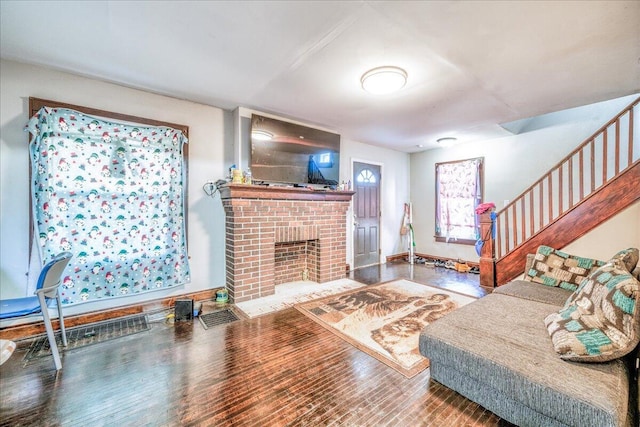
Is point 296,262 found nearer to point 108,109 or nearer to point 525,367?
point 108,109

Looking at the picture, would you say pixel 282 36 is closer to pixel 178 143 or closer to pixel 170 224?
pixel 178 143

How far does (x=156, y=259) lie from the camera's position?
2.95m

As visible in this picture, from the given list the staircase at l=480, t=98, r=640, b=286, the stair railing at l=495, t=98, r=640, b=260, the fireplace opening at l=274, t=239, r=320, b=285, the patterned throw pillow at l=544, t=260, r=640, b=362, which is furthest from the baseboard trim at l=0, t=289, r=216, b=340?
the stair railing at l=495, t=98, r=640, b=260

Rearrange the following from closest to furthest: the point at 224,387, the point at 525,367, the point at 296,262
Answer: the point at 525,367
the point at 224,387
the point at 296,262

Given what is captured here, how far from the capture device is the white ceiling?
5.72 ft

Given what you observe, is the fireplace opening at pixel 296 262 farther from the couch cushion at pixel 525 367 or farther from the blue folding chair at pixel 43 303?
the couch cushion at pixel 525 367

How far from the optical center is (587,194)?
358 centimetres

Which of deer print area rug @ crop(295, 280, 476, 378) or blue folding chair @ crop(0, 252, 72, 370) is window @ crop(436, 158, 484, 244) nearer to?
deer print area rug @ crop(295, 280, 476, 378)

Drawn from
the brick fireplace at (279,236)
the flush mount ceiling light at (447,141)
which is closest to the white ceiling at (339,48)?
the brick fireplace at (279,236)

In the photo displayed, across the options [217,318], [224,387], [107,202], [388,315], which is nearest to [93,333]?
[217,318]

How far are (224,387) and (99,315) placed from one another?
1.96m

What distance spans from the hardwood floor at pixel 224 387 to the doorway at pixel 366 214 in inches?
114

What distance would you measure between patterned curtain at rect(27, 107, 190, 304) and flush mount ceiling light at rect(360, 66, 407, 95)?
7.48ft

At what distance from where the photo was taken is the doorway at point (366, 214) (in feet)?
16.8
